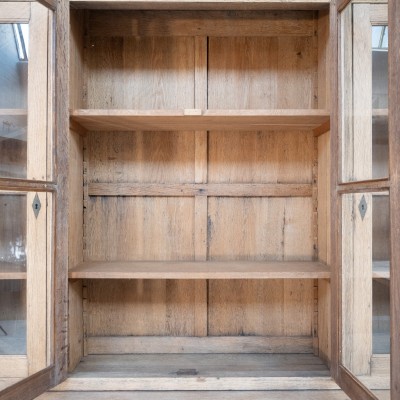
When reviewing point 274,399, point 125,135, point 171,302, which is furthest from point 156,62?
point 274,399

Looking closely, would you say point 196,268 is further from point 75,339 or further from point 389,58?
point 389,58

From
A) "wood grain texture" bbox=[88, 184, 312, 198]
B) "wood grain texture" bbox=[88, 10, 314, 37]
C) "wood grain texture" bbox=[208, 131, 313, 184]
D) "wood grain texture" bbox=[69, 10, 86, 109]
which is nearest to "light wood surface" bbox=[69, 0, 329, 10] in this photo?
"wood grain texture" bbox=[69, 10, 86, 109]

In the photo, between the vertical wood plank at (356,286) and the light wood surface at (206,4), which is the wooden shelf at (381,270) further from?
the light wood surface at (206,4)

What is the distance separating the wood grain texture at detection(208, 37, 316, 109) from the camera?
6.06 feet

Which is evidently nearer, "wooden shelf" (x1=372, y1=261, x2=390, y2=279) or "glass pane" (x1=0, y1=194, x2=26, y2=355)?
"wooden shelf" (x1=372, y1=261, x2=390, y2=279)

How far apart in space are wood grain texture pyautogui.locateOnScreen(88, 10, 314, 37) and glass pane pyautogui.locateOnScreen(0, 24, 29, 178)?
0.43 metres

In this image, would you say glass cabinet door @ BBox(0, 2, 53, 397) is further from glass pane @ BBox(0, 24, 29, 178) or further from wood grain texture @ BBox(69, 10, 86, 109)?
wood grain texture @ BBox(69, 10, 86, 109)

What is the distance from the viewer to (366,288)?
1.35 m

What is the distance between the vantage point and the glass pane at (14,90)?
1.46 m

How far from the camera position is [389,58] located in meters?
1.14

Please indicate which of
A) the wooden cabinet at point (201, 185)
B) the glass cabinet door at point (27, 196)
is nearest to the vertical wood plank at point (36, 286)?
the glass cabinet door at point (27, 196)

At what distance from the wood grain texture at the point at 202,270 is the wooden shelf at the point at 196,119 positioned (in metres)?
0.60

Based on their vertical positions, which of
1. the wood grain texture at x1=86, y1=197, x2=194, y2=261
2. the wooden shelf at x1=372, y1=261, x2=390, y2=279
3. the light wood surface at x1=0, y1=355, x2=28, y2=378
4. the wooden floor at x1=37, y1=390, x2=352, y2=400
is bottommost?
the wooden floor at x1=37, y1=390, x2=352, y2=400

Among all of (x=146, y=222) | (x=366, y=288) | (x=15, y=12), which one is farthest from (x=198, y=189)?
(x=15, y=12)
